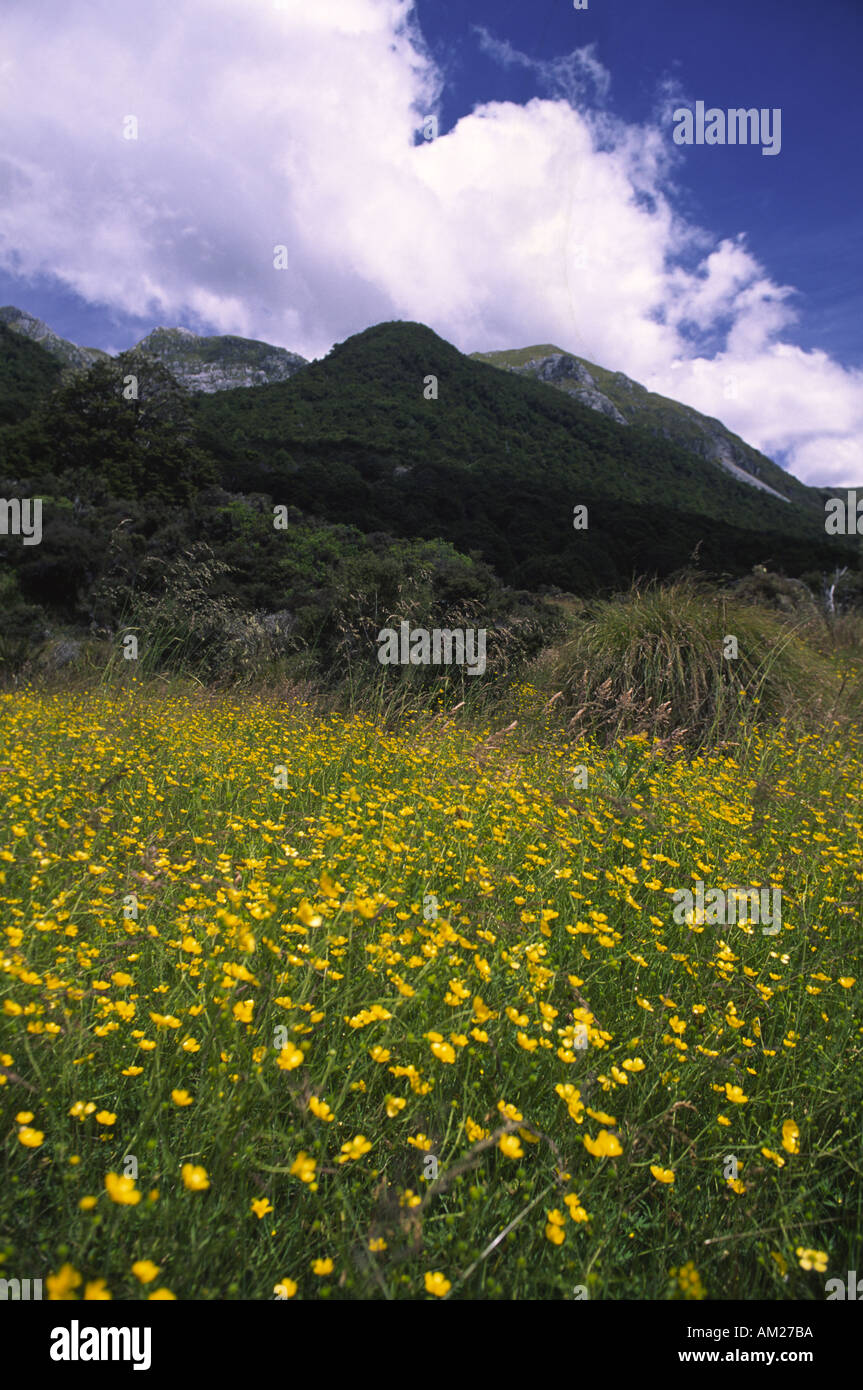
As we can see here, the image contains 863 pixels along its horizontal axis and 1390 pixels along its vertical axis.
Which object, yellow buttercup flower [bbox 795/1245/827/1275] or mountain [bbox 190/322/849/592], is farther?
mountain [bbox 190/322/849/592]

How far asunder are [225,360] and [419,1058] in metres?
107

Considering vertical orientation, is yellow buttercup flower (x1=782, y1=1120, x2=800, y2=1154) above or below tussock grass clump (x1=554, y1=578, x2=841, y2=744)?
below

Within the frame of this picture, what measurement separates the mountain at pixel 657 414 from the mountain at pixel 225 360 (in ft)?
97.4

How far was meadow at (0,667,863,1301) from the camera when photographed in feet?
3.75

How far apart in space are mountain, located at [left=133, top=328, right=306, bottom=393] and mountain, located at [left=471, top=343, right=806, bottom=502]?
29.7 meters

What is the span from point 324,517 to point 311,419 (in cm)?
1669

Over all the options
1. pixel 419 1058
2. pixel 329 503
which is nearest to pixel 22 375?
pixel 329 503

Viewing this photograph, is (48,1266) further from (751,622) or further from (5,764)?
(751,622)

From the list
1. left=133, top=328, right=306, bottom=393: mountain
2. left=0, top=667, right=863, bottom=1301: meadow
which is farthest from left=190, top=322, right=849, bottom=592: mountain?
left=133, top=328, right=306, bottom=393: mountain

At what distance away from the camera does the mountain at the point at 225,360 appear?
80312 mm

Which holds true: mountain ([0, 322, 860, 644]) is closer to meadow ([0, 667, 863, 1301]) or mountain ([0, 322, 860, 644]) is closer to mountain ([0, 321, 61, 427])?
mountain ([0, 321, 61, 427])

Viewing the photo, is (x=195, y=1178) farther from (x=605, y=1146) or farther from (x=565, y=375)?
(x=565, y=375)

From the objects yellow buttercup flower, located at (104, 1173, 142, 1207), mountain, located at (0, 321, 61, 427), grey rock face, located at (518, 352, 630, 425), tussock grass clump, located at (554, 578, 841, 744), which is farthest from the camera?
grey rock face, located at (518, 352, 630, 425)
